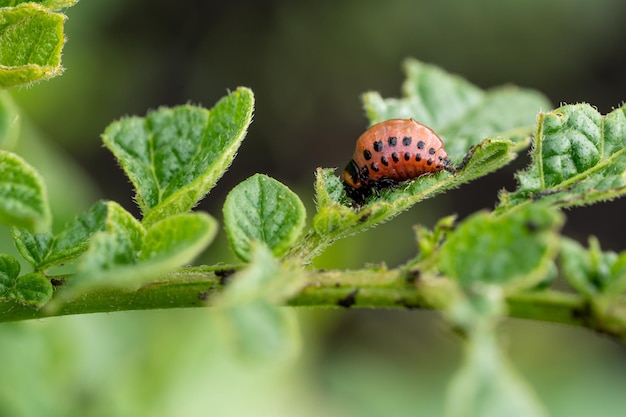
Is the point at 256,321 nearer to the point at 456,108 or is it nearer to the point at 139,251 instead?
the point at 139,251

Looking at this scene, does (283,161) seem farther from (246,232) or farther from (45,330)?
(246,232)

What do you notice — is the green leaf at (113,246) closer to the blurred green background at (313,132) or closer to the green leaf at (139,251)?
Answer: the green leaf at (139,251)

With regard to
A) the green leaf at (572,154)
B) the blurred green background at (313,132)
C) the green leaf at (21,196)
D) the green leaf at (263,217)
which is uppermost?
the blurred green background at (313,132)

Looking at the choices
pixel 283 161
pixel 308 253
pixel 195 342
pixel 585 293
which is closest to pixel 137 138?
pixel 308 253

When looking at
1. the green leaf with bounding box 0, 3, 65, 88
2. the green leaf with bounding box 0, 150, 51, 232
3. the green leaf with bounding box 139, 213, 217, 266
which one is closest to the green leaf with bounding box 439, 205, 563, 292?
the green leaf with bounding box 139, 213, 217, 266

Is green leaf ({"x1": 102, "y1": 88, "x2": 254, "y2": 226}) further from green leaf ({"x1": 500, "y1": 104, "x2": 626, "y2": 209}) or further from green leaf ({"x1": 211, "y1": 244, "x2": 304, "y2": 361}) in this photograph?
green leaf ({"x1": 500, "y1": 104, "x2": 626, "y2": 209})

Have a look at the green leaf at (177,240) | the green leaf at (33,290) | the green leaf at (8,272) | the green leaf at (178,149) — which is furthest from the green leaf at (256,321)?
the green leaf at (8,272)
